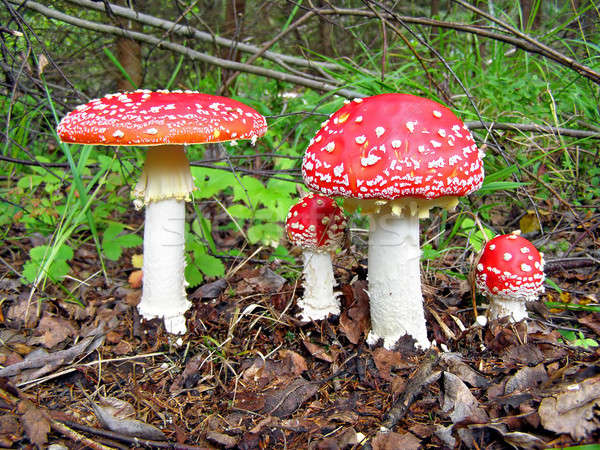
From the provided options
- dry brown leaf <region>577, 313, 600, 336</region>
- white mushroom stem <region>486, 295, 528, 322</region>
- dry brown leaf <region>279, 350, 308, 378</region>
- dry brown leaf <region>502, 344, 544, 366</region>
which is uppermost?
white mushroom stem <region>486, 295, 528, 322</region>

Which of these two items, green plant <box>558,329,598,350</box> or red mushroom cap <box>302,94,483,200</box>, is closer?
red mushroom cap <box>302,94,483,200</box>

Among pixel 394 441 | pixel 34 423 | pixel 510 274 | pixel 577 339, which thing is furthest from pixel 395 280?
pixel 34 423

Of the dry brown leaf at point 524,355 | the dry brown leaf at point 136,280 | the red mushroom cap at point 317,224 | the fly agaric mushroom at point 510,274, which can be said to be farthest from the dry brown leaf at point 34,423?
the fly agaric mushroom at point 510,274

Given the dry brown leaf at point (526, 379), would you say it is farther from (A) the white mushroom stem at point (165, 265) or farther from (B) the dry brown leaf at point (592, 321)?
(A) the white mushroom stem at point (165, 265)

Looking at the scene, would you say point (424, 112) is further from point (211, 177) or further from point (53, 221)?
point (53, 221)

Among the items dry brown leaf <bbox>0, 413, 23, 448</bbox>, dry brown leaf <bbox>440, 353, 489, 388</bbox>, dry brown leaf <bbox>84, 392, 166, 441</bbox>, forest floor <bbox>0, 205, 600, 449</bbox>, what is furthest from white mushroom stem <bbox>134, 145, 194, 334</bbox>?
dry brown leaf <bbox>440, 353, 489, 388</bbox>

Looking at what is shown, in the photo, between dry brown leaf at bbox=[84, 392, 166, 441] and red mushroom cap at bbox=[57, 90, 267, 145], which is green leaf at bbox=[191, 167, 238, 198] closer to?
red mushroom cap at bbox=[57, 90, 267, 145]
